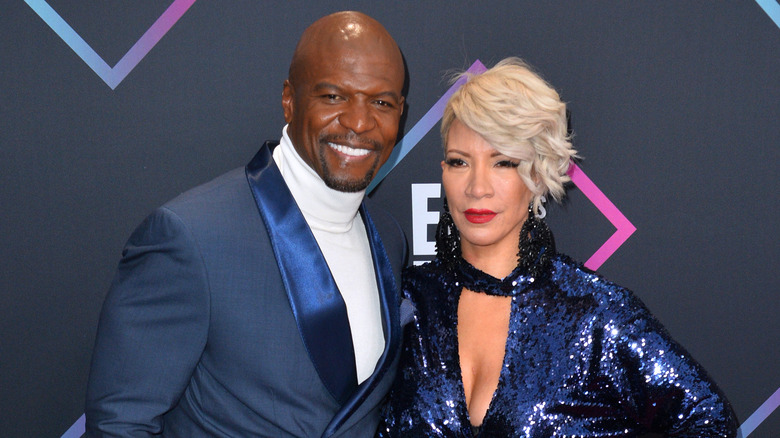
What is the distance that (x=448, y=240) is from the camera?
1936 mm

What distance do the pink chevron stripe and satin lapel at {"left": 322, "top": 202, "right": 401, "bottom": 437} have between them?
2.53 ft

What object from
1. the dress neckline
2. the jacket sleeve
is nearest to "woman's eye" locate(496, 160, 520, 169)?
the dress neckline

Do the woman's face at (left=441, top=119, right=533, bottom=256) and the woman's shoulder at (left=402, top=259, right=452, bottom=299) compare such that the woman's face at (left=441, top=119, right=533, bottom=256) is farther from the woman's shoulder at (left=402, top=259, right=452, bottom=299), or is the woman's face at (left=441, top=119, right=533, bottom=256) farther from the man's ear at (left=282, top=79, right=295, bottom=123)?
the man's ear at (left=282, top=79, right=295, bottom=123)

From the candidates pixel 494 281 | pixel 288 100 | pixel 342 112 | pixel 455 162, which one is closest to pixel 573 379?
pixel 494 281

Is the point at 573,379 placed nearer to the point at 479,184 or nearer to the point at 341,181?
the point at 479,184

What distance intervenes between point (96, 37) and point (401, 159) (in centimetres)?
99

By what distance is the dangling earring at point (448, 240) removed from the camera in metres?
1.93

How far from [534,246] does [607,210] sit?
591 mm

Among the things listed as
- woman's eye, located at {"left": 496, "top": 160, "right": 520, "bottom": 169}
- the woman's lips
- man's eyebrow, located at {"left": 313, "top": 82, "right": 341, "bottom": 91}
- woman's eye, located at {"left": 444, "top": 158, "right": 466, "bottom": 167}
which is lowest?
the woman's lips

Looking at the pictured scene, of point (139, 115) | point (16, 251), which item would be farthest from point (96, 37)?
point (16, 251)

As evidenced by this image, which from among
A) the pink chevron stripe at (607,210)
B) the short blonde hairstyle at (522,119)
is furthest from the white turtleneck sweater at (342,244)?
the pink chevron stripe at (607,210)

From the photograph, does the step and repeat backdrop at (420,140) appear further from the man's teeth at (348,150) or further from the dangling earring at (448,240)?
the man's teeth at (348,150)

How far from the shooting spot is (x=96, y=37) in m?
2.14

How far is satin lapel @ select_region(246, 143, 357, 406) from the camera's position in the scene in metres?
1.60
